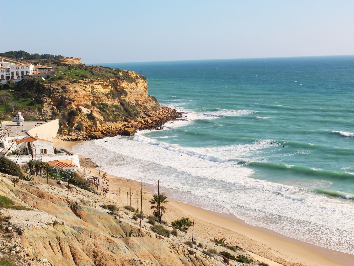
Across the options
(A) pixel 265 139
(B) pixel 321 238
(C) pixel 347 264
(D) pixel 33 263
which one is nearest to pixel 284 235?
(B) pixel 321 238

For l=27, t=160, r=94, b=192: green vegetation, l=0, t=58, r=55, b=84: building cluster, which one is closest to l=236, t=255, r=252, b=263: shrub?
l=27, t=160, r=94, b=192: green vegetation

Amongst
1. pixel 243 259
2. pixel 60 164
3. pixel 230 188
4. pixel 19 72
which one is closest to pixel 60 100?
pixel 19 72

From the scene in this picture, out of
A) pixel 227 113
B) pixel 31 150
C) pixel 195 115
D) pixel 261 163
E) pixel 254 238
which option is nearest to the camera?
pixel 254 238

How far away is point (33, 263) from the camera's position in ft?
36.3

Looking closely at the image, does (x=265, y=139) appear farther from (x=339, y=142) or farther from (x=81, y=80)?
(x=81, y=80)

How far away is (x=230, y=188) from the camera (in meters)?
30.5

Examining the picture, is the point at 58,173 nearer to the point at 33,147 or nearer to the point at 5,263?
the point at 33,147

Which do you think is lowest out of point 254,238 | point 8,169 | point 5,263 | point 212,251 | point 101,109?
point 254,238

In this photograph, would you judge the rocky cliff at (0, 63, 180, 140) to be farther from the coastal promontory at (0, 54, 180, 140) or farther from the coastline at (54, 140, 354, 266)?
the coastline at (54, 140, 354, 266)

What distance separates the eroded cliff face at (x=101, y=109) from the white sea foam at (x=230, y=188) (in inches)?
157

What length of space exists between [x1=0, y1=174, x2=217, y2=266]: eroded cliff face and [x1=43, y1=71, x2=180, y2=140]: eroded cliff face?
29063 mm

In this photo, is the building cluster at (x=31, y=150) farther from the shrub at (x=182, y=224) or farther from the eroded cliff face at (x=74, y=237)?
the shrub at (x=182, y=224)

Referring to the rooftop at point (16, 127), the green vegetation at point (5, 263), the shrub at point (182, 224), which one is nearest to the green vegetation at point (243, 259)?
the shrub at point (182, 224)

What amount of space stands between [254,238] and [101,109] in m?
33.7
